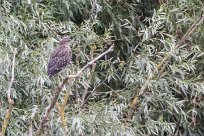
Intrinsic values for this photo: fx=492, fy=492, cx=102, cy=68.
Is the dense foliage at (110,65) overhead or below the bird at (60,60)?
below

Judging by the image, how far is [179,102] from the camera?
350cm

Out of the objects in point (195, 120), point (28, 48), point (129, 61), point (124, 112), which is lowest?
point (195, 120)

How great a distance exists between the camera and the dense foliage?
308 centimetres

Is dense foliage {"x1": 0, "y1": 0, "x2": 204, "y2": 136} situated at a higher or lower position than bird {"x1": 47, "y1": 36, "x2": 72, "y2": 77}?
lower

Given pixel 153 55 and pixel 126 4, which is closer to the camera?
pixel 153 55

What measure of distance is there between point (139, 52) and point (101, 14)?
456 millimetres

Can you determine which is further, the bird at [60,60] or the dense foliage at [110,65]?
the dense foliage at [110,65]

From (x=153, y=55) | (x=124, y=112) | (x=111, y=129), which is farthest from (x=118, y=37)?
(x=111, y=129)

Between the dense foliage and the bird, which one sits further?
the dense foliage

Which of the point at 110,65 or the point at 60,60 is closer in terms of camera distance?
the point at 60,60

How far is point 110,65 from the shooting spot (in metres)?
3.61

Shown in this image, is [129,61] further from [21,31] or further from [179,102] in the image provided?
[21,31]

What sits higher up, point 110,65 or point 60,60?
point 60,60

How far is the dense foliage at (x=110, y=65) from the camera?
3078 mm
